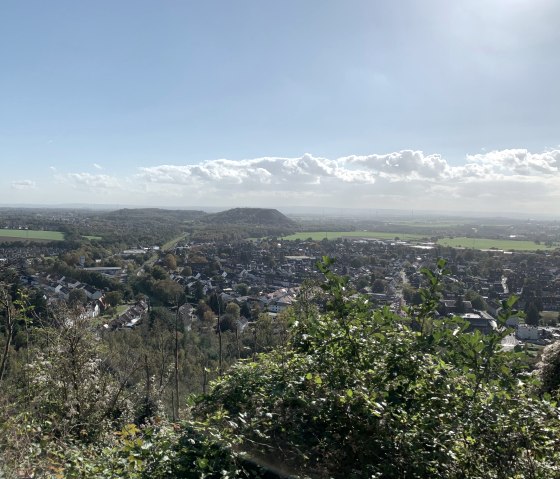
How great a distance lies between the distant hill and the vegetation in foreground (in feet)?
350

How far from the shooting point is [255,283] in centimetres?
→ 4334

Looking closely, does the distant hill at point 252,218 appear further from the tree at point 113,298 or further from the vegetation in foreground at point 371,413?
the vegetation in foreground at point 371,413

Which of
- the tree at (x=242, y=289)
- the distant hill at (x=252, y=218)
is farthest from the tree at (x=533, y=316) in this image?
the distant hill at (x=252, y=218)

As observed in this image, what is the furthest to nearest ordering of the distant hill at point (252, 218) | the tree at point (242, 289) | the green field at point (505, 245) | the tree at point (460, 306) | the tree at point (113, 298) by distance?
the distant hill at point (252, 218), the green field at point (505, 245), the tree at point (242, 289), the tree at point (113, 298), the tree at point (460, 306)

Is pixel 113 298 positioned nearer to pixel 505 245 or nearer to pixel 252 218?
pixel 505 245

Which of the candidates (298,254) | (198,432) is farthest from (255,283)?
(198,432)

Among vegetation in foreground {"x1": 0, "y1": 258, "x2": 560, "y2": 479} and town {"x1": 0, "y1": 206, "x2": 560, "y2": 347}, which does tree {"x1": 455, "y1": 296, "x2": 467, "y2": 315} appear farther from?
vegetation in foreground {"x1": 0, "y1": 258, "x2": 560, "y2": 479}

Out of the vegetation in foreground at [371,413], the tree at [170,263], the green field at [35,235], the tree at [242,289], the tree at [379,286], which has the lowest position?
the tree at [242,289]

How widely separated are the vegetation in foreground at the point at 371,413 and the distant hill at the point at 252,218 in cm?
10679

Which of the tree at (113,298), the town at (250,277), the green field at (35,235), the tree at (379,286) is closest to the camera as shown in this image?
the town at (250,277)

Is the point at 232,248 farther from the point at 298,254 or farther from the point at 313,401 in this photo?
the point at 313,401

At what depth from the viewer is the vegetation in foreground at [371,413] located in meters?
2.22

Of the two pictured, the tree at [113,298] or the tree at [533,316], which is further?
the tree at [113,298]

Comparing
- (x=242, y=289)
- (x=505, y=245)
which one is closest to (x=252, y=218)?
(x=505, y=245)
